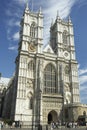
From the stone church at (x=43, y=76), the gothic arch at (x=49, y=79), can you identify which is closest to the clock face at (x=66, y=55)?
the stone church at (x=43, y=76)

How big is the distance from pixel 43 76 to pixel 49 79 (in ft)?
5.38

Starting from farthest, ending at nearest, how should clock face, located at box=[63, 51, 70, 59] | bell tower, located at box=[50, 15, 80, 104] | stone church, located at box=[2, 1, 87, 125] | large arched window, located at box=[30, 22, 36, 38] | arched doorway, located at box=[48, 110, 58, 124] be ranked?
clock face, located at box=[63, 51, 70, 59] → large arched window, located at box=[30, 22, 36, 38] → bell tower, located at box=[50, 15, 80, 104] → arched doorway, located at box=[48, 110, 58, 124] → stone church, located at box=[2, 1, 87, 125]

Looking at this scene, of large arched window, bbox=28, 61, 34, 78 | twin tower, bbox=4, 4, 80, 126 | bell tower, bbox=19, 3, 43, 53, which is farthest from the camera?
bell tower, bbox=19, 3, 43, 53

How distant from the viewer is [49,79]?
43000mm

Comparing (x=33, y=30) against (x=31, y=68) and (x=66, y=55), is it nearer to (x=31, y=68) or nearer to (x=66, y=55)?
(x=66, y=55)

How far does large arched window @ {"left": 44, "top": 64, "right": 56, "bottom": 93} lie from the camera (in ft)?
138

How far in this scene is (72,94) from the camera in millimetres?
42844

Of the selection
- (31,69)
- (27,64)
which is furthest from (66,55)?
(27,64)

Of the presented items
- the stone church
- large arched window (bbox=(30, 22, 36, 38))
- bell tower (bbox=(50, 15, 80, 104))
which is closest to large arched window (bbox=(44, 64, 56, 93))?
the stone church

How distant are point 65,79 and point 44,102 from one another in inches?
351

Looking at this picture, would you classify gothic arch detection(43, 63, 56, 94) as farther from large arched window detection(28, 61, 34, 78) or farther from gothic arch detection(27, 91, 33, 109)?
gothic arch detection(27, 91, 33, 109)

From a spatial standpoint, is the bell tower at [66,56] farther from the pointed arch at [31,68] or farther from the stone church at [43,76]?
the pointed arch at [31,68]

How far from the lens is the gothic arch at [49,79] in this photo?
42.0 meters

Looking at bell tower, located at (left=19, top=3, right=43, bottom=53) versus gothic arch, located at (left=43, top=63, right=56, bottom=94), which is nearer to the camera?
gothic arch, located at (left=43, top=63, right=56, bottom=94)
